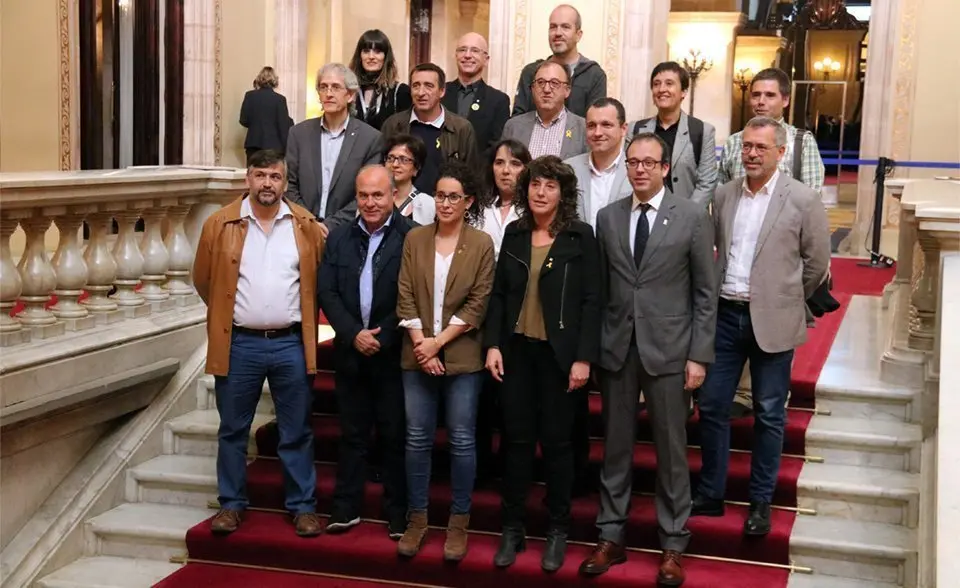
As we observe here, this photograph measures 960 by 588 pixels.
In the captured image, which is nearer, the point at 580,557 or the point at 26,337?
the point at 580,557

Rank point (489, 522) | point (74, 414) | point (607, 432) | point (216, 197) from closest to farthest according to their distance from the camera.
A: point (607, 432) < point (489, 522) < point (74, 414) < point (216, 197)

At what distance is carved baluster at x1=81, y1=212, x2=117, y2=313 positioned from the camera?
5590 mm

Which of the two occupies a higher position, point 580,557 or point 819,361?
point 819,361

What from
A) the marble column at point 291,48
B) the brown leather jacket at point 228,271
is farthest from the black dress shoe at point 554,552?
the marble column at point 291,48

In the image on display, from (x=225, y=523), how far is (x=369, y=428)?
77cm

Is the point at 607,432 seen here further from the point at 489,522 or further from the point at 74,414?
the point at 74,414

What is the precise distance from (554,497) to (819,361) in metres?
2.18

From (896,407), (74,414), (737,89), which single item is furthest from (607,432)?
(737,89)

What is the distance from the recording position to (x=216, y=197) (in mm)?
6172

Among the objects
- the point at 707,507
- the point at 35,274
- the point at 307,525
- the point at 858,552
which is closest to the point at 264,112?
the point at 35,274

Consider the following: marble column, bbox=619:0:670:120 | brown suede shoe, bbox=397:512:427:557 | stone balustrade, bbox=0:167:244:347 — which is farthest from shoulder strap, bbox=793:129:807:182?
marble column, bbox=619:0:670:120

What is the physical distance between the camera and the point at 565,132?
529cm

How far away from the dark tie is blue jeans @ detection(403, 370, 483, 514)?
814mm

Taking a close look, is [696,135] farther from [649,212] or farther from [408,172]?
[408,172]
